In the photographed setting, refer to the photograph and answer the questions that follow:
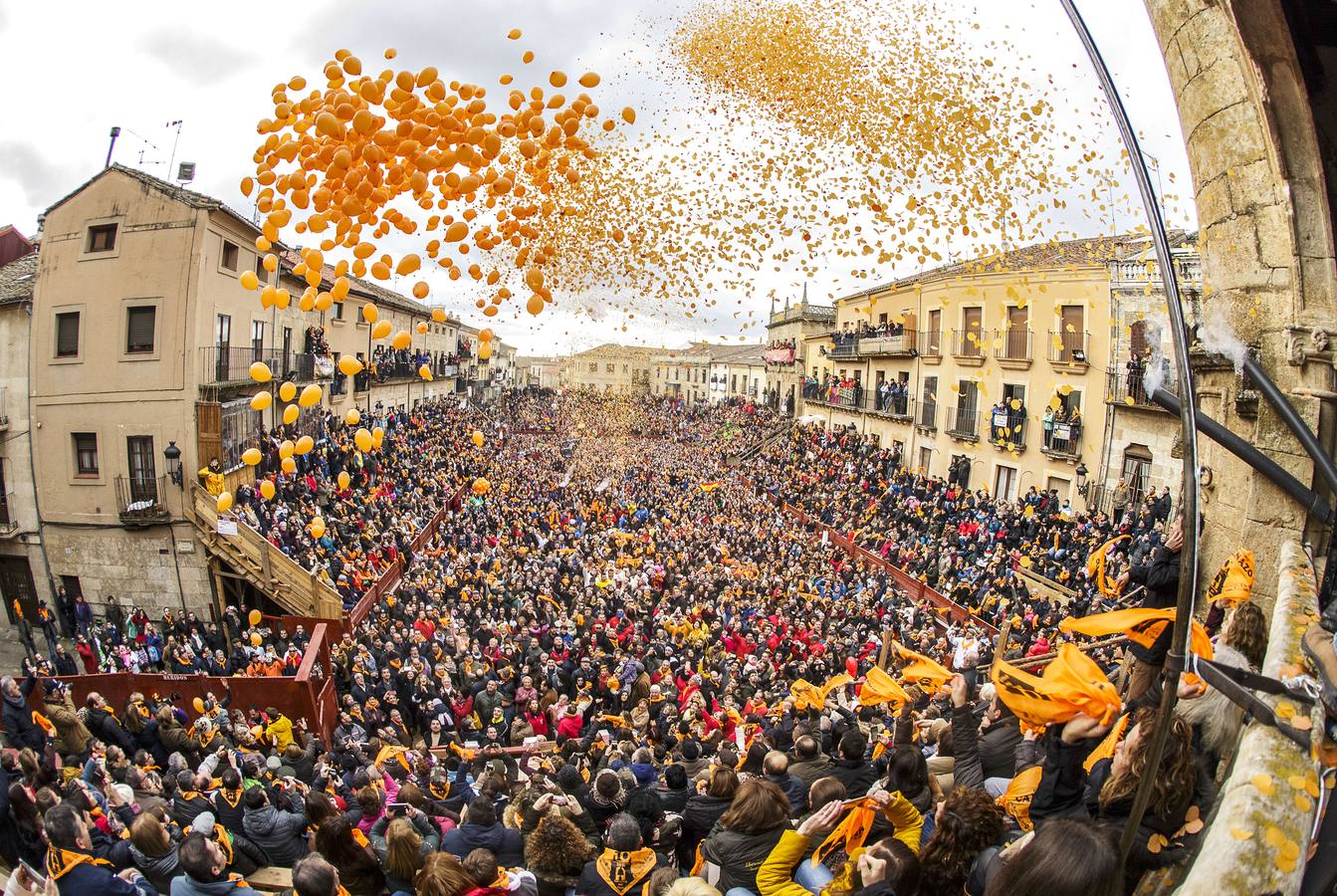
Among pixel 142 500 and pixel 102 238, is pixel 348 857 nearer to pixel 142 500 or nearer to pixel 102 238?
pixel 142 500

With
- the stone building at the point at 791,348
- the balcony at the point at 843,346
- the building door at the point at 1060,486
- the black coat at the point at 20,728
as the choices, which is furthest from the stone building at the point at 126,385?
the stone building at the point at 791,348

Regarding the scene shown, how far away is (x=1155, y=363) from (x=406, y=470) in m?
20.5

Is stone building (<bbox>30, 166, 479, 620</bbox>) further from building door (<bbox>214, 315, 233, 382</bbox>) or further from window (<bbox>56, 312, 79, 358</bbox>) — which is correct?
building door (<bbox>214, 315, 233, 382</bbox>)

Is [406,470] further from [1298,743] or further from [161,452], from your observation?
[1298,743]

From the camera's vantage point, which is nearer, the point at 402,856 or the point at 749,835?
the point at 749,835

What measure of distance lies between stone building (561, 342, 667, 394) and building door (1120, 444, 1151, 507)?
76.5 metres

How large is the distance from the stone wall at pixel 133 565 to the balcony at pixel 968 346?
2117 centimetres

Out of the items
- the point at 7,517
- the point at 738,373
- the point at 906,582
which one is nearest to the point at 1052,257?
the point at 906,582

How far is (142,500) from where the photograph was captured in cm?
1507

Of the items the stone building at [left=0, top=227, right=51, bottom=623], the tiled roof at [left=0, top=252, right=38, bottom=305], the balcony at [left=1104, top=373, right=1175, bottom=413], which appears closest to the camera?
the tiled roof at [left=0, top=252, right=38, bottom=305]

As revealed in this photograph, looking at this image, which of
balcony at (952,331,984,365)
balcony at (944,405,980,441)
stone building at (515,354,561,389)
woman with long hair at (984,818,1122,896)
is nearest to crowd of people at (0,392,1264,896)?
woman with long hair at (984,818,1122,896)

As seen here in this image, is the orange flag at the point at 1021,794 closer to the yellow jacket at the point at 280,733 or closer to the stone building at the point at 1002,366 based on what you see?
the yellow jacket at the point at 280,733

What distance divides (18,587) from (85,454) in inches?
133

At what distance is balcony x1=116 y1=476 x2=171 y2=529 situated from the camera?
584 inches
